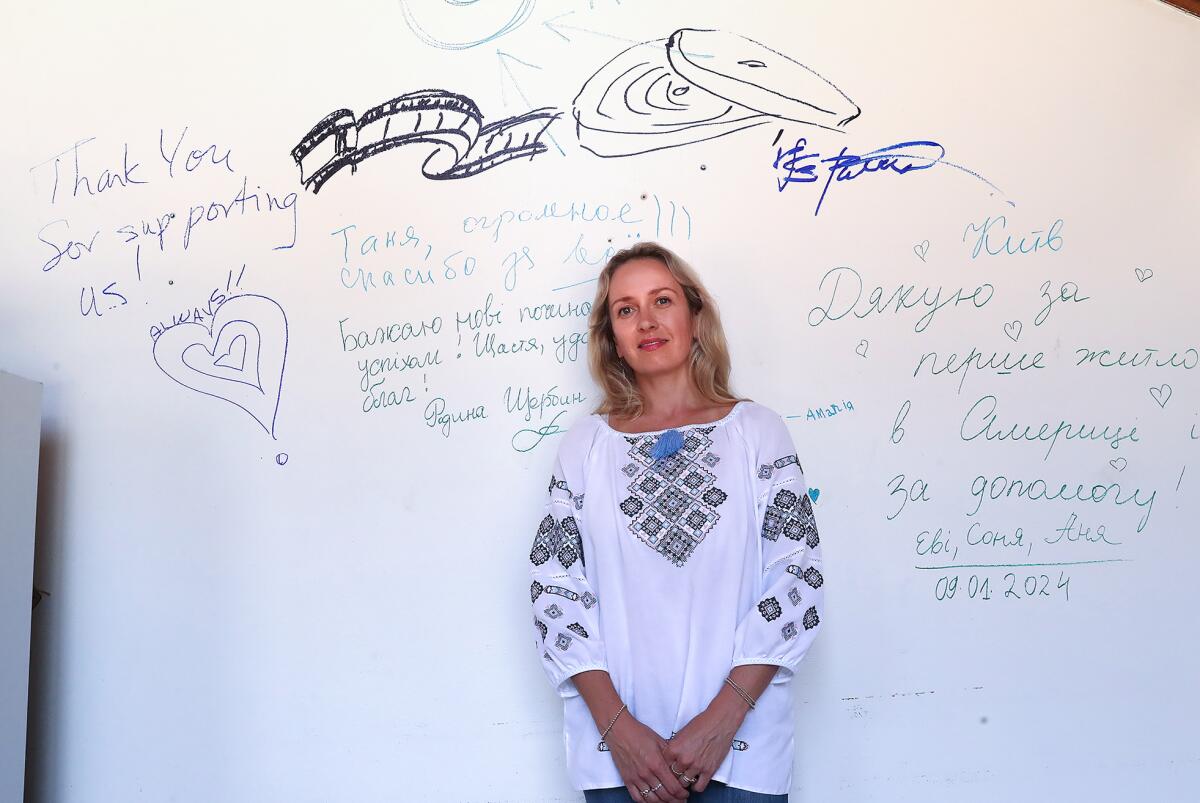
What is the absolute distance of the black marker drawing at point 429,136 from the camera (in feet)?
6.81

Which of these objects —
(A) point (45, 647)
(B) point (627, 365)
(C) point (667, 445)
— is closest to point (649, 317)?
(B) point (627, 365)

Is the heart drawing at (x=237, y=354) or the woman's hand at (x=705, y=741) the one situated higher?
the heart drawing at (x=237, y=354)

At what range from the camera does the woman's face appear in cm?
181

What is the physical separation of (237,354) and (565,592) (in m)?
0.88

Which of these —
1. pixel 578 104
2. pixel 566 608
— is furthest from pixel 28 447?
pixel 578 104

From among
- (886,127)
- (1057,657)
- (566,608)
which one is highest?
(886,127)

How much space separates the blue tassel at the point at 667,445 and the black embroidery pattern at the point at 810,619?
1.05 feet

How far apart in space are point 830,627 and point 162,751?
1280 millimetres

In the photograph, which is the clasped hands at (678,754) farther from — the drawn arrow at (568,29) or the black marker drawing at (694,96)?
the drawn arrow at (568,29)

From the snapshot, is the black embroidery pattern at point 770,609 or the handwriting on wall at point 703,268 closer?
the black embroidery pattern at point 770,609

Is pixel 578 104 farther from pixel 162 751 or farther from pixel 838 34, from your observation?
pixel 162 751

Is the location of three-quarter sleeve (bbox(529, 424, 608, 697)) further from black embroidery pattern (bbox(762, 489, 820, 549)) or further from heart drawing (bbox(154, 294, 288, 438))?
heart drawing (bbox(154, 294, 288, 438))

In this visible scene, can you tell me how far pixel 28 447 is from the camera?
196 centimetres

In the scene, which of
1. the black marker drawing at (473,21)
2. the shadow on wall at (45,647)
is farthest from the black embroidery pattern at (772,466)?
the shadow on wall at (45,647)
